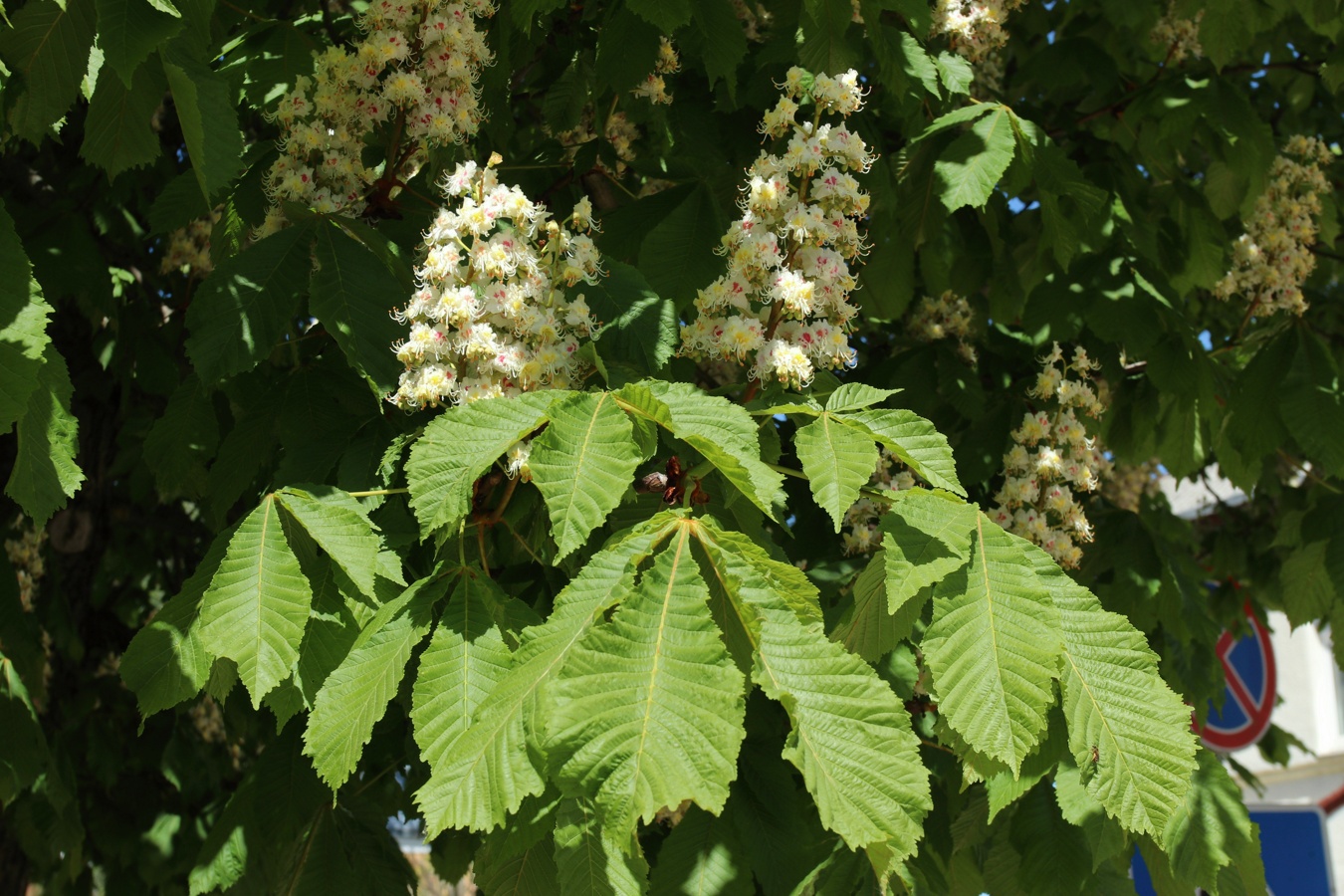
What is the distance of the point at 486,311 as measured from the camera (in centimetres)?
168

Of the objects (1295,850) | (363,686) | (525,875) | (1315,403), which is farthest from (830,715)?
(1295,850)

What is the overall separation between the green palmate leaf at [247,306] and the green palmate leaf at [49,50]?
34 cm

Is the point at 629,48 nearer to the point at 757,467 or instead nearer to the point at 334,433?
the point at 334,433

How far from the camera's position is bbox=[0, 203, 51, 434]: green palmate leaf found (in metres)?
1.48

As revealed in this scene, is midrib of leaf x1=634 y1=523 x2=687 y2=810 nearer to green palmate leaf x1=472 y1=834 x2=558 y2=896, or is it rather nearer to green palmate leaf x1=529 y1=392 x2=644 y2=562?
green palmate leaf x1=529 y1=392 x2=644 y2=562

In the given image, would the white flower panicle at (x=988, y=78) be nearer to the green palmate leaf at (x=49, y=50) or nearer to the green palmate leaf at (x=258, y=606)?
the green palmate leaf at (x=49, y=50)

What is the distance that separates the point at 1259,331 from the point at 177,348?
10.4 ft

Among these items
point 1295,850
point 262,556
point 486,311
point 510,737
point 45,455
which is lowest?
point 1295,850

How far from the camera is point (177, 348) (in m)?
3.76

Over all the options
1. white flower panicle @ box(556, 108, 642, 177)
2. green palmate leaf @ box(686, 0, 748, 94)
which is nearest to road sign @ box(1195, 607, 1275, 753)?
white flower panicle @ box(556, 108, 642, 177)

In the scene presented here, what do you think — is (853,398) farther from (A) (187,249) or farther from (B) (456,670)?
(A) (187,249)

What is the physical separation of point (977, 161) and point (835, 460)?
1.21 m

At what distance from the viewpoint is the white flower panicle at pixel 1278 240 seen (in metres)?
3.46

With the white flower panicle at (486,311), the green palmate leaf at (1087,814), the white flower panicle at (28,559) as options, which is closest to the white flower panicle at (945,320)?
the green palmate leaf at (1087,814)
